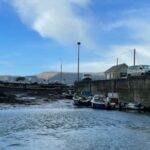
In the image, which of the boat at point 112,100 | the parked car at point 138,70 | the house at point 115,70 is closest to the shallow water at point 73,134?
the boat at point 112,100

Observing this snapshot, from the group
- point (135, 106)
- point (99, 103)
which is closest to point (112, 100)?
point (99, 103)

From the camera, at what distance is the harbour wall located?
269 ft

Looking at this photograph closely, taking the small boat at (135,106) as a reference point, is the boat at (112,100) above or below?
above

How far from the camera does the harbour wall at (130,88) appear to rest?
82.1m

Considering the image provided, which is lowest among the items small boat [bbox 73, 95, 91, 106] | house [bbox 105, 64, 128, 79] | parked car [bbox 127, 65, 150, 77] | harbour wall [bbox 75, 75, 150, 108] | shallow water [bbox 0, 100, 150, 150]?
shallow water [bbox 0, 100, 150, 150]

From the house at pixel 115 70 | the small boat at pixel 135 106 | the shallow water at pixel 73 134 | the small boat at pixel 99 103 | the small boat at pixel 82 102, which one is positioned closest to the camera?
the shallow water at pixel 73 134

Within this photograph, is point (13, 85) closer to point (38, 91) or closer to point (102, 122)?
point (38, 91)

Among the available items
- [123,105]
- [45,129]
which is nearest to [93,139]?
[45,129]

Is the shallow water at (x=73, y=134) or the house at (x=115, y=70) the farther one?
the house at (x=115, y=70)

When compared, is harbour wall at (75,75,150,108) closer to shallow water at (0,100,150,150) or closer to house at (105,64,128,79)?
house at (105,64,128,79)

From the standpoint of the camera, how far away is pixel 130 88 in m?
88.8

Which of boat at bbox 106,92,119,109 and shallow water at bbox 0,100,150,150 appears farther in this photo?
boat at bbox 106,92,119,109

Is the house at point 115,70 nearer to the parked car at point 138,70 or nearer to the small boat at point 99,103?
the parked car at point 138,70

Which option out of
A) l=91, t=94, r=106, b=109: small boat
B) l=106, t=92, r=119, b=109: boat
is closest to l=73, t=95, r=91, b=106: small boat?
l=106, t=92, r=119, b=109: boat
